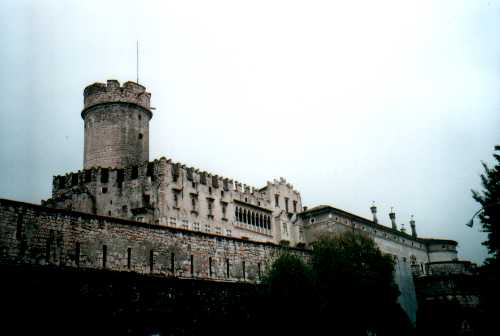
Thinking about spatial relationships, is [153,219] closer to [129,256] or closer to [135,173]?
[135,173]

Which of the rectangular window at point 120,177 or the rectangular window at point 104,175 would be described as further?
the rectangular window at point 104,175

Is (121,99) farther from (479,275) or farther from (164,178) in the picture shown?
(479,275)

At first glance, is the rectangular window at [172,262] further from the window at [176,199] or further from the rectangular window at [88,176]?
the rectangular window at [88,176]

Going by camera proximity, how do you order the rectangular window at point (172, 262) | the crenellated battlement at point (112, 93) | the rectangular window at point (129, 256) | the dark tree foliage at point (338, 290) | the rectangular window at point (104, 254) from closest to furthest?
1. the rectangular window at point (104, 254)
2. the rectangular window at point (129, 256)
3. the rectangular window at point (172, 262)
4. the dark tree foliage at point (338, 290)
5. the crenellated battlement at point (112, 93)

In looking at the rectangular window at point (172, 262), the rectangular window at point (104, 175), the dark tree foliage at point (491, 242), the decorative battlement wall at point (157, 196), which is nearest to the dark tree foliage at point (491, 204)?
the dark tree foliage at point (491, 242)

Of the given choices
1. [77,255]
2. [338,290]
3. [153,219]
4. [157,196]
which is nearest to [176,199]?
[157,196]

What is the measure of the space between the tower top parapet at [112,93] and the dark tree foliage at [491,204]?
3760cm

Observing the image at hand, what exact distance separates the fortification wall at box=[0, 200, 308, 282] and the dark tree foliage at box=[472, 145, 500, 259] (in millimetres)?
14242

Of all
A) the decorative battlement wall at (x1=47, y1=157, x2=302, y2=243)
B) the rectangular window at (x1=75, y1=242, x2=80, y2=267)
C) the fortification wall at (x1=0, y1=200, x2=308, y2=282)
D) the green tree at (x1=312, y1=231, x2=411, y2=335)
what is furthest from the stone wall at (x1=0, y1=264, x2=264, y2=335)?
the decorative battlement wall at (x1=47, y1=157, x2=302, y2=243)

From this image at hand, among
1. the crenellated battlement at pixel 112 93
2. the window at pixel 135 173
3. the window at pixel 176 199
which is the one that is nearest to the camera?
the window at pixel 176 199

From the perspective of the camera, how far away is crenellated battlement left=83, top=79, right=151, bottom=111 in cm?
5138

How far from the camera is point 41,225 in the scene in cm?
2269

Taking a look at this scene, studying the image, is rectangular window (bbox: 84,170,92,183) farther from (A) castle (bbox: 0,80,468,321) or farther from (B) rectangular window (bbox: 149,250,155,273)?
(B) rectangular window (bbox: 149,250,155,273)

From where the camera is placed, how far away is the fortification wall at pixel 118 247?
2198 centimetres
